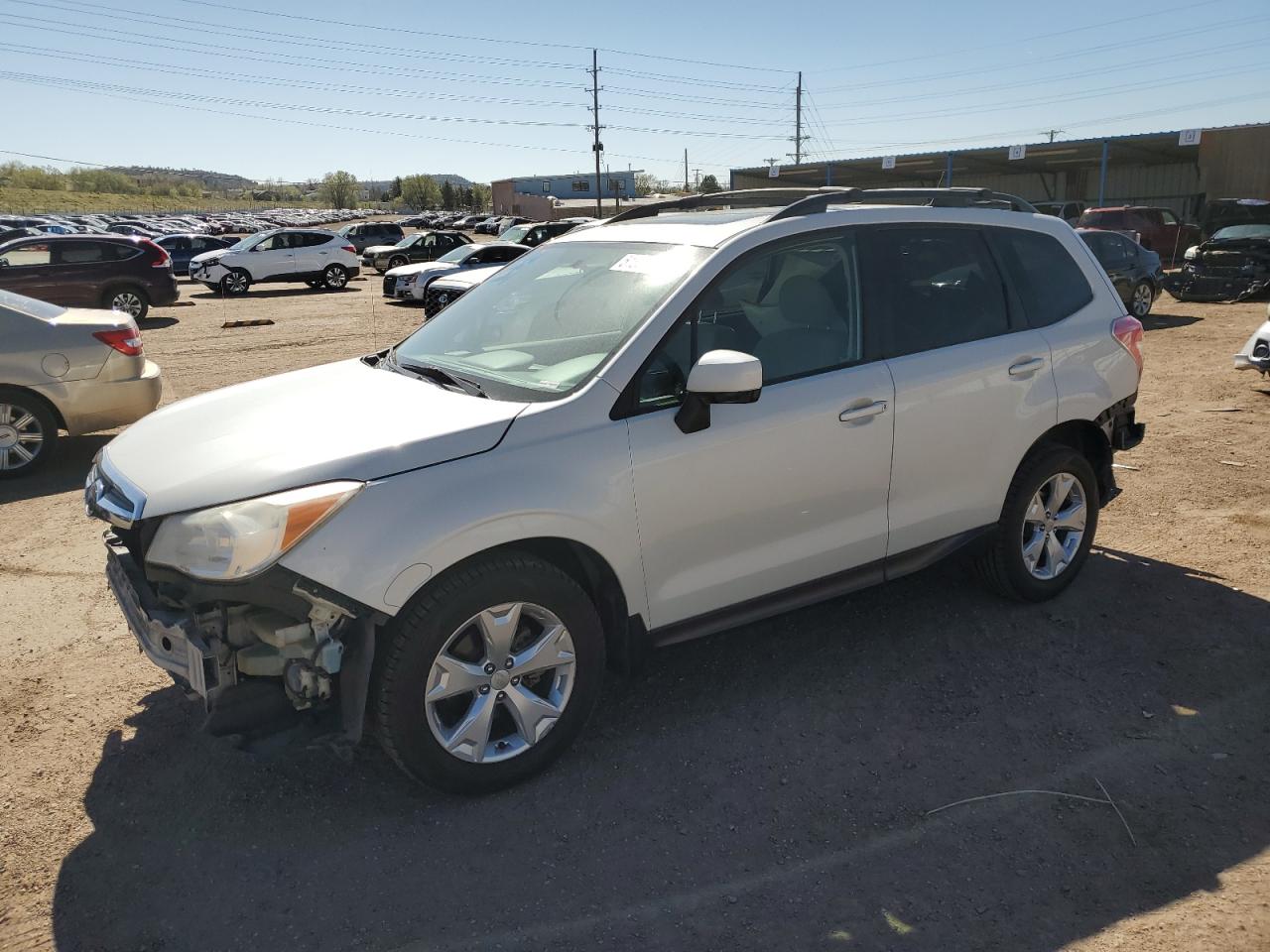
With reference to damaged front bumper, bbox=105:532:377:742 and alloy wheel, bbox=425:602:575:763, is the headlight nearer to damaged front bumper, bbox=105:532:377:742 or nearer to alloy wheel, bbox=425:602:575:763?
damaged front bumper, bbox=105:532:377:742

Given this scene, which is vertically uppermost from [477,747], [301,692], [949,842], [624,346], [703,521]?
[624,346]

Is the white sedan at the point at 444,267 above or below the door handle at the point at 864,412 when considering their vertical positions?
above

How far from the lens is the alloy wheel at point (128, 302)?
1858 centimetres

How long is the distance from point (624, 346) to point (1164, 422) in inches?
272

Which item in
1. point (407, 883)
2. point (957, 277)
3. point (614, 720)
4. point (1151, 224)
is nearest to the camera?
point (407, 883)

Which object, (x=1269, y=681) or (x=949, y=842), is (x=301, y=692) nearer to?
(x=949, y=842)

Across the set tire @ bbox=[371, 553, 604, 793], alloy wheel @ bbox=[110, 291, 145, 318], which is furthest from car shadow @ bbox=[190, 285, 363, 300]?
tire @ bbox=[371, 553, 604, 793]

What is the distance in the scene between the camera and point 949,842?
304cm

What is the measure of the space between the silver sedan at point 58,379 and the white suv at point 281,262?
20.2m

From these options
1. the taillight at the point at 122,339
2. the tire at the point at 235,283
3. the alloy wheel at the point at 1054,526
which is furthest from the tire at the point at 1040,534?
the tire at the point at 235,283

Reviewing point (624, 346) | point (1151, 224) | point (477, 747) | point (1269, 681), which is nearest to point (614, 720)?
point (477, 747)

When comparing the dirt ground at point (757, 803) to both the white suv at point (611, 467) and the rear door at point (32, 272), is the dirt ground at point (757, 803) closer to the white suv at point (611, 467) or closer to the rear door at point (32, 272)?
the white suv at point (611, 467)

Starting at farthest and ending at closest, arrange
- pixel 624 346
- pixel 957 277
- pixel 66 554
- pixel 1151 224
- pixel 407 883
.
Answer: pixel 1151 224
pixel 66 554
pixel 957 277
pixel 624 346
pixel 407 883

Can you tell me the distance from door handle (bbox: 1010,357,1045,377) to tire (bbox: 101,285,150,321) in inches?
720
